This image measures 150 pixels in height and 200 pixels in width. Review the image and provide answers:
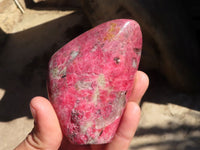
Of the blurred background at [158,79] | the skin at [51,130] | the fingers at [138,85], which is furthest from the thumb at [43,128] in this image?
the blurred background at [158,79]

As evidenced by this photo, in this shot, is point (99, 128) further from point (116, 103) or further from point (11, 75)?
point (11, 75)


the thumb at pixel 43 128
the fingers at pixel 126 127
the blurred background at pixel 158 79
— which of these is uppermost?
the thumb at pixel 43 128

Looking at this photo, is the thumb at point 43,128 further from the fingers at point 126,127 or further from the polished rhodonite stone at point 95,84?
the fingers at point 126,127

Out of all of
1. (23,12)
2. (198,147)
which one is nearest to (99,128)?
(198,147)

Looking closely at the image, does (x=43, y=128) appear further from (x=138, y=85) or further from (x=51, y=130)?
(x=138, y=85)

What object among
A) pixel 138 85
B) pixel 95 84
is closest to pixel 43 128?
pixel 95 84

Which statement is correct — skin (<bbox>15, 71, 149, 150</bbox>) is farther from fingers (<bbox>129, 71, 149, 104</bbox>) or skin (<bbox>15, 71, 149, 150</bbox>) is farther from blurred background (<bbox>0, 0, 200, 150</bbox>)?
blurred background (<bbox>0, 0, 200, 150</bbox>)
